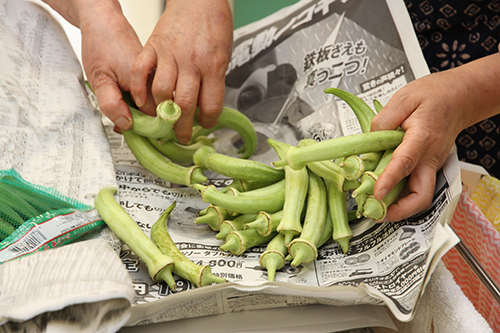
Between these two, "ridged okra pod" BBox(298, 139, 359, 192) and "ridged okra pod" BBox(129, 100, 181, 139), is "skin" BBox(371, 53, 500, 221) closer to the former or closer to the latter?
"ridged okra pod" BBox(298, 139, 359, 192)

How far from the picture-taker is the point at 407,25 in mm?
961

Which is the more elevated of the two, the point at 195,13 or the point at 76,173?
the point at 195,13

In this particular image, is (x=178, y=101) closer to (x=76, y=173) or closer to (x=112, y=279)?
(x=76, y=173)

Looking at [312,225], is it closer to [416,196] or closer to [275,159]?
[416,196]

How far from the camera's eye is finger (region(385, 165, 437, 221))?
2.08ft

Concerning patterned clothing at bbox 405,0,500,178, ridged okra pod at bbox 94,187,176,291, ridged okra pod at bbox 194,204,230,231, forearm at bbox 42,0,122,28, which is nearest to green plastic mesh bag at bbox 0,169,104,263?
ridged okra pod at bbox 94,187,176,291

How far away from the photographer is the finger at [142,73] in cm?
79

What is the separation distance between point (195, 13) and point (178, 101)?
0.20 m

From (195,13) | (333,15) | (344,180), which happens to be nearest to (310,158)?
(344,180)

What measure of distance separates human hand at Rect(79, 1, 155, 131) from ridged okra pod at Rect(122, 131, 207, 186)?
0.13 feet

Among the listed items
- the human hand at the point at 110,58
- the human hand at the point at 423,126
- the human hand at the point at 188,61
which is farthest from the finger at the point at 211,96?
the human hand at the point at 423,126

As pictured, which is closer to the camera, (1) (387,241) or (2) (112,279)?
(2) (112,279)

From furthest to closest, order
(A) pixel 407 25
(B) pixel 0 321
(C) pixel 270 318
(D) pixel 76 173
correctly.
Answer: (A) pixel 407 25 → (D) pixel 76 173 → (C) pixel 270 318 → (B) pixel 0 321

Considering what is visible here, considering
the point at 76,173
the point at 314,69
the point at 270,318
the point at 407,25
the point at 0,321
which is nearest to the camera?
the point at 0,321
